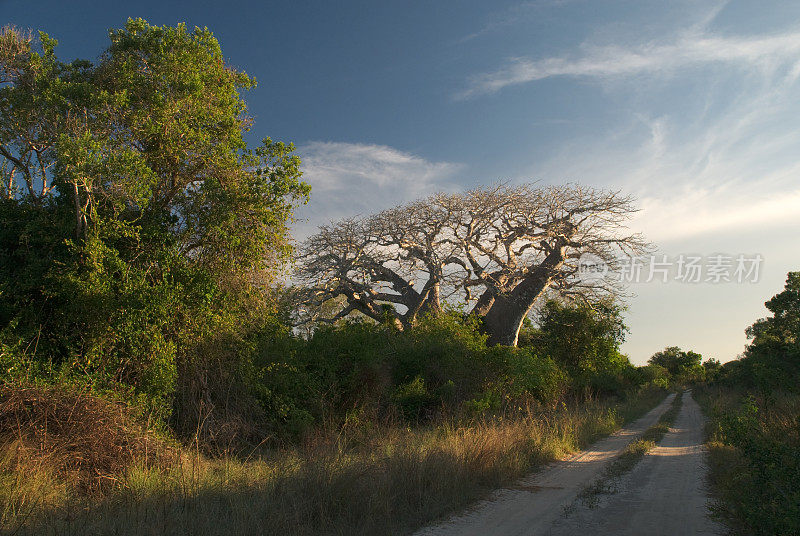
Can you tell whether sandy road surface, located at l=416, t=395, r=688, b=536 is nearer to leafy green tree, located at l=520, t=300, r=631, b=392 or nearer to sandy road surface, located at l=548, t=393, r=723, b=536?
sandy road surface, located at l=548, t=393, r=723, b=536

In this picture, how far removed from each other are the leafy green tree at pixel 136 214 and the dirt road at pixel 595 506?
642cm

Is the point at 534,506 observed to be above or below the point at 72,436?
below

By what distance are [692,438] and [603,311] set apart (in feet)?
42.3

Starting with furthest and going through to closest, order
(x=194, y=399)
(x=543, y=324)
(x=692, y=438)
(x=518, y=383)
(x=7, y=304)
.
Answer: (x=543, y=324)
(x=518, y=383)
(x=692, y=438)
(x=194, y=399)
(x=7, y=304)

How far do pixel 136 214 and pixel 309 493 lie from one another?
720cm

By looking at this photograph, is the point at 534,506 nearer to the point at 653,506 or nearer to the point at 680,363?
the point at 653,506

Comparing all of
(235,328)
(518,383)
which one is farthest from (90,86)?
(518,383)

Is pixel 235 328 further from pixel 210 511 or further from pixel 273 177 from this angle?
pixel 210 511

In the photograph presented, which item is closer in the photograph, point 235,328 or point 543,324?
point 235,328

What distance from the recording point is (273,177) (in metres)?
11.0

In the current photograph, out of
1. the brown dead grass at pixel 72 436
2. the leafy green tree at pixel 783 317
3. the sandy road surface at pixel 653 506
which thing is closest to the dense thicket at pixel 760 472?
the sandy road surface at pixel 653 506

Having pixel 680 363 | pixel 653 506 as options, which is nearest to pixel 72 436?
pixel 653 506

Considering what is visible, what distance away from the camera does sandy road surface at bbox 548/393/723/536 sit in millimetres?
5332

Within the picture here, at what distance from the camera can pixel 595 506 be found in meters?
6.20
